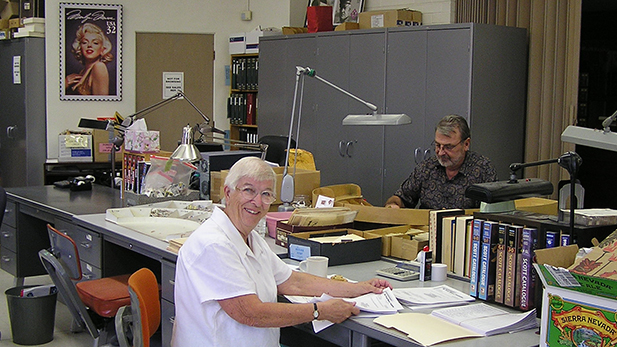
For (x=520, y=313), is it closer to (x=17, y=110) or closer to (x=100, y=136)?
(x=100, y=136)

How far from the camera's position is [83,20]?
711 cm

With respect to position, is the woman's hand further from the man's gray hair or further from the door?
the door

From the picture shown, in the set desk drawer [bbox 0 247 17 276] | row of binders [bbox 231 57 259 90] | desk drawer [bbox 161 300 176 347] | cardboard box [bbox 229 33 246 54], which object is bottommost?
desk drawer [bbox 0 247 17 276]

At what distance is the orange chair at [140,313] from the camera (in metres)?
2.39

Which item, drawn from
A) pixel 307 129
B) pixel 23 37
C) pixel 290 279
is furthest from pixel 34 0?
pixel 290 279

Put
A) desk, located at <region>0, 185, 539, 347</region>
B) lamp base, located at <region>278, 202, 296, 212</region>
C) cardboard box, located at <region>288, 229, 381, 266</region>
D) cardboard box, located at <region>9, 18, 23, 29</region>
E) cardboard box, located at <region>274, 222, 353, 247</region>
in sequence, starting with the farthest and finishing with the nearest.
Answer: cardboard box, located at <region>9, 18, 23, 29</region>
lamp base, located at <region>278, 202, 296, 212</region>
cardboard box, located at <region>274, 222, 353, 247</region>
cardboard box, located at <region>288, 229, 381, 266</region>
desk, located at <region>0, 185, 539, 347</region>

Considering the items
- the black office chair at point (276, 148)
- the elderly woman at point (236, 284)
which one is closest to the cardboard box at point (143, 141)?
the black office chair at point (276, 148)

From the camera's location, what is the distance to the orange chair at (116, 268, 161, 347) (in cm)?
239

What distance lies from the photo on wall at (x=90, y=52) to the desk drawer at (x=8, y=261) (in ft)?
8.21

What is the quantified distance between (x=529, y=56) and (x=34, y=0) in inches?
191

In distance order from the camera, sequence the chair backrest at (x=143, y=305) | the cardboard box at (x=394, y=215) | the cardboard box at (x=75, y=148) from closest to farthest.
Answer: the chair backrest at (x=143, y=305) < the cardboard box at (x=394, y=215) < the cardboard box at (x=75, y=148)

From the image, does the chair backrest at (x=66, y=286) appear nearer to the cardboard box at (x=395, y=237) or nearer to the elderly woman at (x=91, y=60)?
the cardboard box at (x=395, y=237)

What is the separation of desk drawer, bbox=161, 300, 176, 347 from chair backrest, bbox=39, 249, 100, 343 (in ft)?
1.26

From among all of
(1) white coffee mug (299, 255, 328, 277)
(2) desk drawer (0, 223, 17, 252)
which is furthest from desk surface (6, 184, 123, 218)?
(1) white coffee mug (299, 255, 328, 277)
